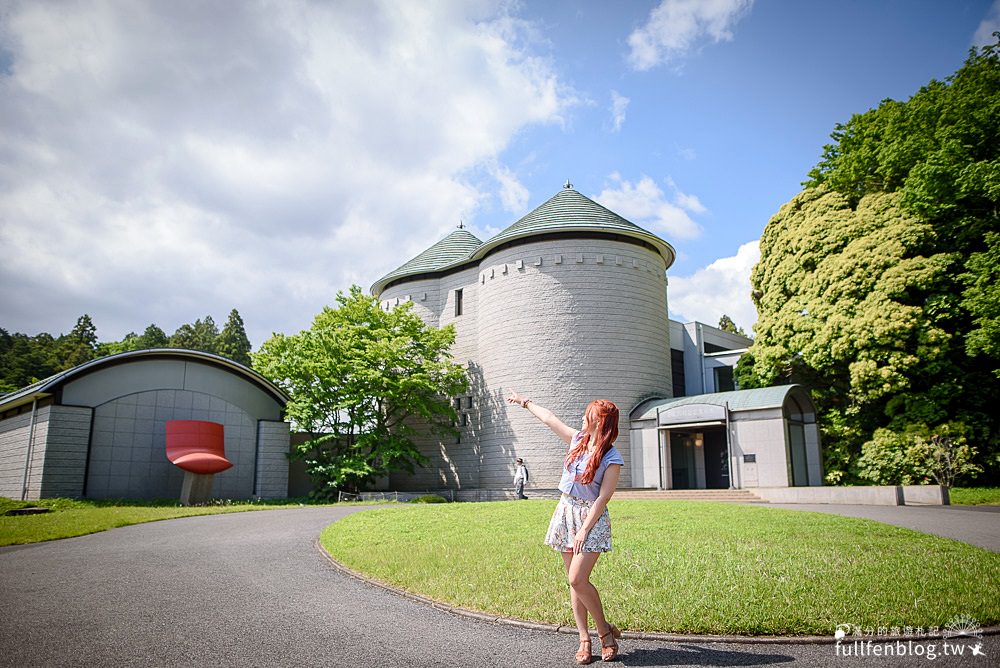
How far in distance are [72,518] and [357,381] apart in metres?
13.4

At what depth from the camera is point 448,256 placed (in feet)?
116

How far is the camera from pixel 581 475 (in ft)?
16.1

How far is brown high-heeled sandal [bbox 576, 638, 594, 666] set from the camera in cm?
478

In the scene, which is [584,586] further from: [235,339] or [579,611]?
[235,339]

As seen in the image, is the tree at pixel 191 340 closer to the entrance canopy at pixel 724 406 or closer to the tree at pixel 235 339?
the tree at pixel 235 339

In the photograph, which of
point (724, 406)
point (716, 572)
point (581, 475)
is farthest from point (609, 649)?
point (724, 406)

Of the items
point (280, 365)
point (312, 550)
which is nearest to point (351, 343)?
point (280, 365)

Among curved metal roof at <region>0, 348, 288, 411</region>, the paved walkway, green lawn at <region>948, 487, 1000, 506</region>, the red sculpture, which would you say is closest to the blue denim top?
the paved walkway

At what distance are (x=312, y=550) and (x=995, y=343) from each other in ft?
63.9

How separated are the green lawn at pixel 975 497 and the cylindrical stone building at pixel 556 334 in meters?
11.7

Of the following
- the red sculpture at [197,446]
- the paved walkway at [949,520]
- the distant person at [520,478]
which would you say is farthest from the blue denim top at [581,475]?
the distant person at [520,478]

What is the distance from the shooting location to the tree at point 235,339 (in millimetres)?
63531

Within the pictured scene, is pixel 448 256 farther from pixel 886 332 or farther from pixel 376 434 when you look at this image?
pixel 886 332

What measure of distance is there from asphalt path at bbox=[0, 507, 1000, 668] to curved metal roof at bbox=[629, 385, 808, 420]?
726 inches
